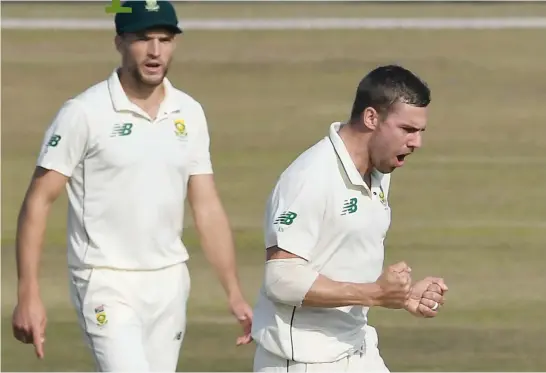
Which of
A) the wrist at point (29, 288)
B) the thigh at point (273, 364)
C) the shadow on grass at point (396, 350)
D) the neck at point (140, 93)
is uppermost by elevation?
the neck at point (140, 93)

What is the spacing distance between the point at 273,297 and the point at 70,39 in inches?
651

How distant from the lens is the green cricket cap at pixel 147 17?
6.90m

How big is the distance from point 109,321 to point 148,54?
3.80 ft

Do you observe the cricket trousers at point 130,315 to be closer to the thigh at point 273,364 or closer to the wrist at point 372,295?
the thigh at point 273,364

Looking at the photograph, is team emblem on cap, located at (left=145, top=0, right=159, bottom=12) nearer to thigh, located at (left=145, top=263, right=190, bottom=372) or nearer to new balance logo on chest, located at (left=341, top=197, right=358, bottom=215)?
thigh, located at (left=145, top=263, right=190, bottom=372)

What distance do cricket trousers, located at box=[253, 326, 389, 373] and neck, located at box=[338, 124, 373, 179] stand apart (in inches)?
28.9

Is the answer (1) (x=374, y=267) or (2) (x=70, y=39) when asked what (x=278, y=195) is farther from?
(2) (x=70, y=39)

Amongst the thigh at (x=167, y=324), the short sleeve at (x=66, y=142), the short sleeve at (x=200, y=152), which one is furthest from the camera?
the short sleeve at (x=200, y=152)

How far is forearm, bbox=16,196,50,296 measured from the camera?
265 inches

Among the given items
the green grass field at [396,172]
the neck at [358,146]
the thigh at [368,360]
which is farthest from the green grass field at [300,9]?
the neck at [358,146]

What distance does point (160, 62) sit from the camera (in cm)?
693

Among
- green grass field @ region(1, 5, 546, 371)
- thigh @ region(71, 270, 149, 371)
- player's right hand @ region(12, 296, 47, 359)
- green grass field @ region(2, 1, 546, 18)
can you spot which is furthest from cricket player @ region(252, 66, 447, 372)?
green grass field @ region(2, 1, 546, 18)

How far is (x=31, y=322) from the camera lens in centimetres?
665

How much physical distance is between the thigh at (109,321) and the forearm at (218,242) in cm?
56
